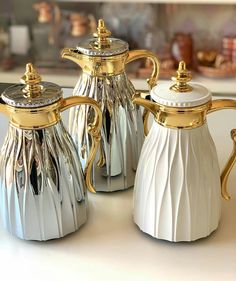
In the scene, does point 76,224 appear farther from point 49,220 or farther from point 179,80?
point 179,80

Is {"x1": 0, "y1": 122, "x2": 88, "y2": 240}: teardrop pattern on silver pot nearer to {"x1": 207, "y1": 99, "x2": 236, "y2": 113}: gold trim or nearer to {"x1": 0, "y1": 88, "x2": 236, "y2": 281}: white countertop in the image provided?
{"x1": 0, "y1": 88, "x2": 236, "y2": 281}: white countertop

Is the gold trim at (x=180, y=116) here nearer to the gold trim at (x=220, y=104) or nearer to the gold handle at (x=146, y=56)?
the gold trim at (x=220, y=104)

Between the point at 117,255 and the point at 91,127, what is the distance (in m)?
0.16

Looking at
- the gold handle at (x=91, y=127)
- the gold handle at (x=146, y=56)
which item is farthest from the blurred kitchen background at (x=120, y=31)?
the gold handle at (x=91, y=127)

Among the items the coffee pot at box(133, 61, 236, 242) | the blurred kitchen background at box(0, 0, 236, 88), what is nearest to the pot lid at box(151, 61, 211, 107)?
the coffee pot at box(133, 61, 236, 242)

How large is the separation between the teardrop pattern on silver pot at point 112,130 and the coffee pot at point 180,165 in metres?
0.09

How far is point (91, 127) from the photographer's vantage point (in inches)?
27.5

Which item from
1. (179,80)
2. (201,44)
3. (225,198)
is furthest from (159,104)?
(201,44)

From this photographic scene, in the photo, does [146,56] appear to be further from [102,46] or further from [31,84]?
[31,84]

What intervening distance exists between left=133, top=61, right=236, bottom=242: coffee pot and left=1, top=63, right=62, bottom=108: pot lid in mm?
97

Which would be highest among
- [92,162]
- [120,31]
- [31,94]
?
[31,94]

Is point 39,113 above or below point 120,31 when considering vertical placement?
above

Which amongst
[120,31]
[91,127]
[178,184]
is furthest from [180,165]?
[120,31]

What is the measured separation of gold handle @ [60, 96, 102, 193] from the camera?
0.66 m
